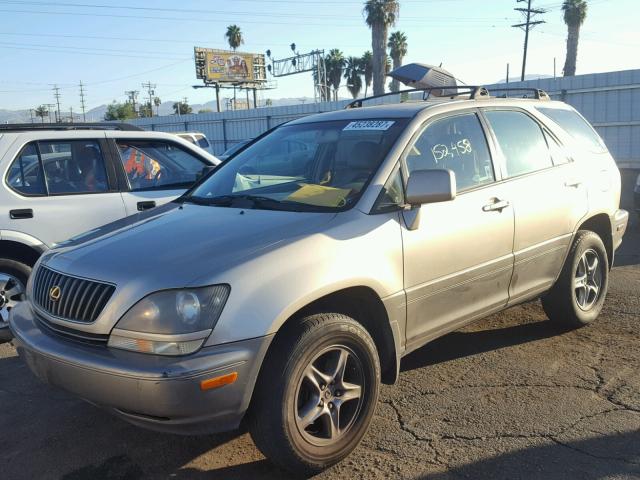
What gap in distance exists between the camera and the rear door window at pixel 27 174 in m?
5.04

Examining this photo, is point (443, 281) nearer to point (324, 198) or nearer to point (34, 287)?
point (324, 198)

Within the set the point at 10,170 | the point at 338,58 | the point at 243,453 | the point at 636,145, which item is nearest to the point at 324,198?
the point at 243,453

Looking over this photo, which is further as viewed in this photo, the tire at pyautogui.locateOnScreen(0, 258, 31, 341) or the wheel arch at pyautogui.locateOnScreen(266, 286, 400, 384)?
the tire at pyautogui.locateOnScreen(0, 258, 31, 341)

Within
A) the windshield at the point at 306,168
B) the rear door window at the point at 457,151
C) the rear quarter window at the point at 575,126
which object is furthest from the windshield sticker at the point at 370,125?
the rear quarter window at the point at 575,126

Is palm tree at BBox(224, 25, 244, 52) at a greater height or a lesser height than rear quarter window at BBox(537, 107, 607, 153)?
greater

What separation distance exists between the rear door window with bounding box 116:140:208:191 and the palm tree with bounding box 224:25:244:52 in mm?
73648

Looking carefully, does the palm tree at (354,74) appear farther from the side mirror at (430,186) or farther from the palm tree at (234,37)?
the side mirror at (430,186)

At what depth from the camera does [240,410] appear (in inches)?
107

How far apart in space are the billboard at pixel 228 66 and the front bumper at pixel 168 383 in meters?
64.7

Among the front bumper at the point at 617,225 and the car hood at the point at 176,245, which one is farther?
the front bumper at the point at 617,225

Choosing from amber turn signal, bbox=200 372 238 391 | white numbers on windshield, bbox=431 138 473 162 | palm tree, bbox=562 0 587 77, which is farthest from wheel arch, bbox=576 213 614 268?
palm tree, bbox=562 0 587 77

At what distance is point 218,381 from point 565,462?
183cm

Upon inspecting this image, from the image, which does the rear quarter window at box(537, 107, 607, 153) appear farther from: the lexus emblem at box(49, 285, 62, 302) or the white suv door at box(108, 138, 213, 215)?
the lexus emblem at box(49, 285, 62, 302)

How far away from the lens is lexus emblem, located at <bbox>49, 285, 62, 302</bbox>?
120 inches
